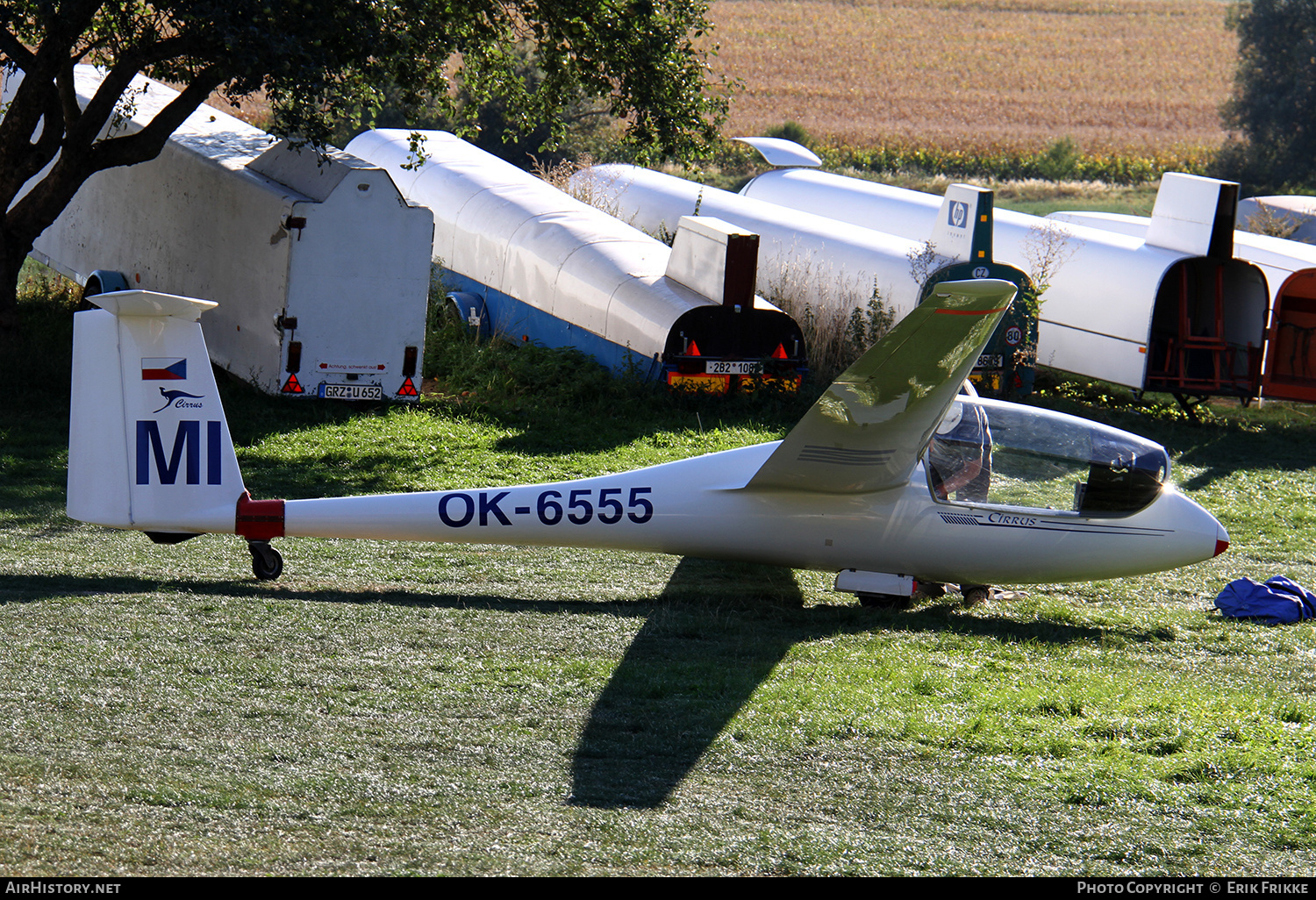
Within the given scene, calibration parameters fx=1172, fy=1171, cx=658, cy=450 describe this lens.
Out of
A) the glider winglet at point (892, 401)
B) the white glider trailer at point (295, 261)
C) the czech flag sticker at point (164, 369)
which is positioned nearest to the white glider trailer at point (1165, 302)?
the white glider trailer at point (295, 261)

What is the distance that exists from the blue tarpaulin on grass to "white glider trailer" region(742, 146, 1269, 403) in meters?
7.92

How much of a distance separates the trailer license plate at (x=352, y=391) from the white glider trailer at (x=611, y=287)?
3.04 m

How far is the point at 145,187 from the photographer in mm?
14750

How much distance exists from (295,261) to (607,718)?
8329mm

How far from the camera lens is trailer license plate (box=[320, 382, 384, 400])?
42.9 ft

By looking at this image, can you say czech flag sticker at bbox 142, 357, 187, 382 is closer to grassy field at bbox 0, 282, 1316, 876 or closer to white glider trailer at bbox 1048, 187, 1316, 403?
grassy field at bbox 0, 282, 1316, 876

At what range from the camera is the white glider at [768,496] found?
7066mm

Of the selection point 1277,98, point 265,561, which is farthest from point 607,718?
point 1277,98

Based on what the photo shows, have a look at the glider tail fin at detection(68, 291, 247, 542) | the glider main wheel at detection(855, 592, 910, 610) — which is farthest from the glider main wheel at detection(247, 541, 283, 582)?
the glider main wheel at detection(855, 592, 910, 610)

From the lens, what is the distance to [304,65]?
36.4 feet

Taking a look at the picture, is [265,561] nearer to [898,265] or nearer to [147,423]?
[147,423]

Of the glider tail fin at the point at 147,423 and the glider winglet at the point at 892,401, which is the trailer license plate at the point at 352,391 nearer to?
the glider tail fin at the point at 147,423

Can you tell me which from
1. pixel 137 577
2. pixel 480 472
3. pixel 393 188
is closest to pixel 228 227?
pixel 393 188

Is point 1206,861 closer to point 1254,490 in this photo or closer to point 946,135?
point 1254,490
